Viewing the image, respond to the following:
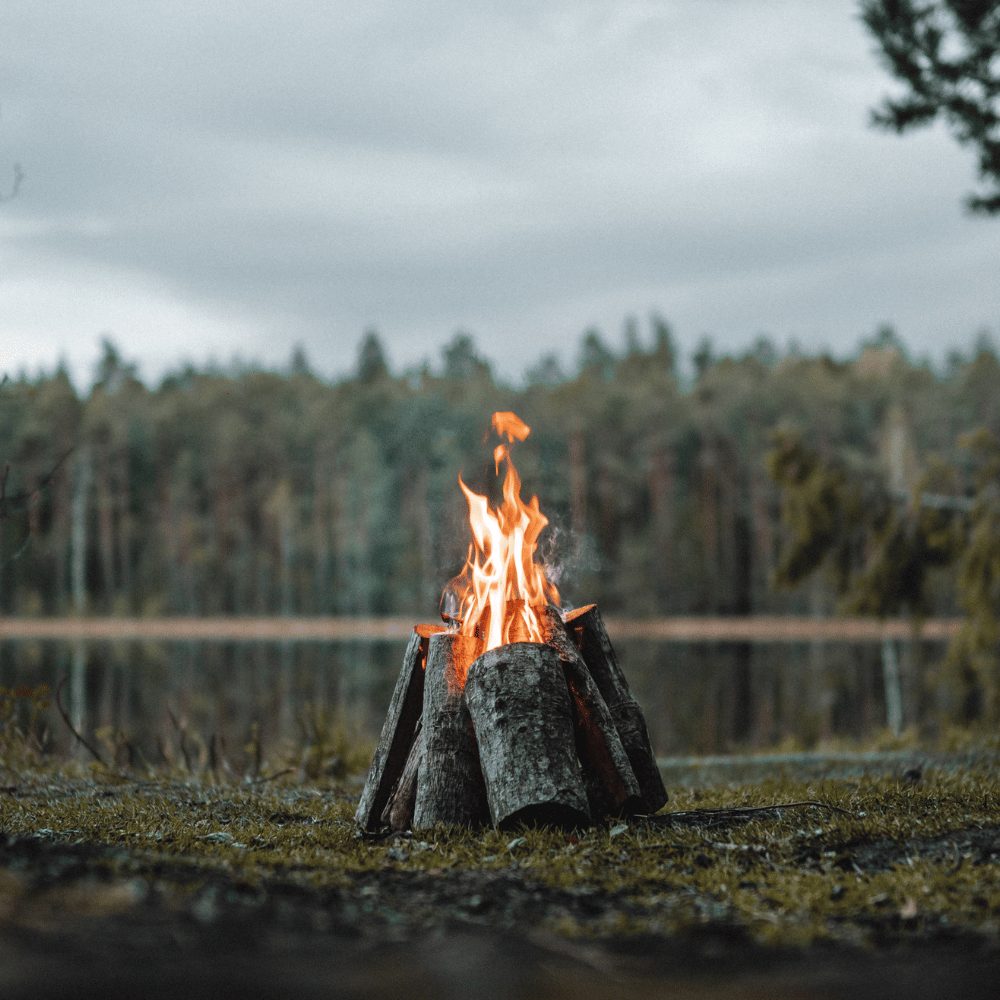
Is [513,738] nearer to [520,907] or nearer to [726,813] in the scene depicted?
[726,813]

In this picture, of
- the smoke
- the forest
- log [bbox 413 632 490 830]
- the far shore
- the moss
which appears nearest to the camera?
the moss

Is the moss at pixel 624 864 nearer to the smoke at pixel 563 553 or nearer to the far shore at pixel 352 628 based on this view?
the smoke at pixel 563 553

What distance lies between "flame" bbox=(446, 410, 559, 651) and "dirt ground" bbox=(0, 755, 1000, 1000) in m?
1.30

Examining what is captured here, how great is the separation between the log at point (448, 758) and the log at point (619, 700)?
730 millimetres

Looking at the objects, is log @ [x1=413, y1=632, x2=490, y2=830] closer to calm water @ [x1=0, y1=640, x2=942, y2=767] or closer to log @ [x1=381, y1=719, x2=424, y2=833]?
log @ [x1=381, y1=719, x2=424, y2=833]

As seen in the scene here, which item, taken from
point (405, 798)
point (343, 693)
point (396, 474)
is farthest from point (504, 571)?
point (396, 474)

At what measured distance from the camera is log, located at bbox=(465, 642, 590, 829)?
218 inches

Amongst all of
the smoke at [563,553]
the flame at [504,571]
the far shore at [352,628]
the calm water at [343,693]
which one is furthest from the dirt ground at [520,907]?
the far shore at [352,628]

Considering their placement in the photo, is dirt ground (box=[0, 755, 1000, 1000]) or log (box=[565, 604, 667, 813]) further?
log (box=[565, 604, 667, 813])

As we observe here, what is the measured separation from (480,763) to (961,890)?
8.16 feet

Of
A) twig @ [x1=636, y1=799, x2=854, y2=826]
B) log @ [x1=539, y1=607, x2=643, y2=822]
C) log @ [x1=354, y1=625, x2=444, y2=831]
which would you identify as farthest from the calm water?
twig @ [x1=636, y1=799, x2=854, y2=826]

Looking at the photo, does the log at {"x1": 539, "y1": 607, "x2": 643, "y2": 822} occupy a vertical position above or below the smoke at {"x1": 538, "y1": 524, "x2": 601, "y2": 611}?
below

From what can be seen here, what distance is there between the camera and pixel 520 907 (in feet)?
13.8

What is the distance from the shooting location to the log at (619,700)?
613 cm
